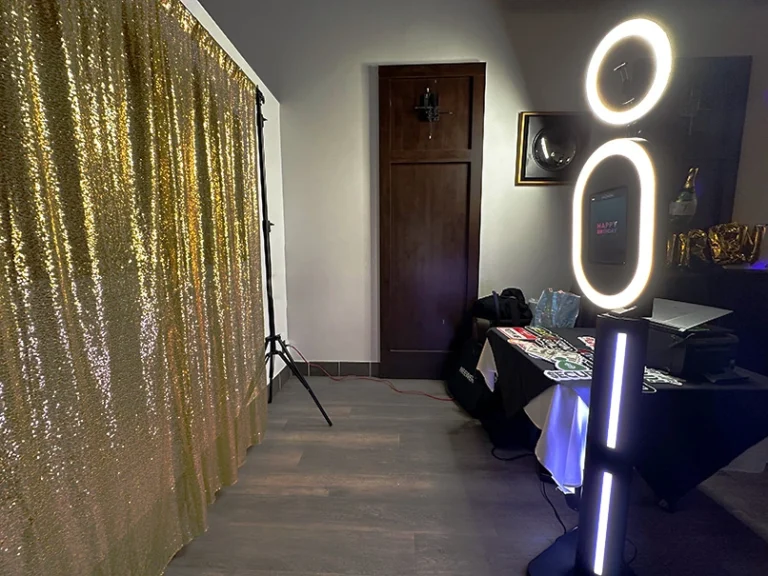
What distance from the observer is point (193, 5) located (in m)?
1.44

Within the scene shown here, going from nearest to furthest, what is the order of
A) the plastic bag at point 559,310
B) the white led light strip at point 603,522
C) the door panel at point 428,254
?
the white led light strip at point 603,522 < the plastic bag at point 559,310 < the door panel at point 428,254

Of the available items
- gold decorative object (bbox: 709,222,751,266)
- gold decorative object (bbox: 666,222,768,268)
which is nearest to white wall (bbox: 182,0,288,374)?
gold decorative object (bbox: 666,222,768,268)

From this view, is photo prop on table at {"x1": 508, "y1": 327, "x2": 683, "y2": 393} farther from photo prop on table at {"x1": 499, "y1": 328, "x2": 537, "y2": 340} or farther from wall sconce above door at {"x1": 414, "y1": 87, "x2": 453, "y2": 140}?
wall sconce above door at {"x1": 414, "y1": 87, "x2": 453, "y2": 140}

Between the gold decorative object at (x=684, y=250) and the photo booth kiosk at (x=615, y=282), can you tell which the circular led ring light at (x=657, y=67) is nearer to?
the photo booth kiosk at (x=615, y=282)

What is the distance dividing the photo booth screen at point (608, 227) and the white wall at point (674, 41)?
201 cm

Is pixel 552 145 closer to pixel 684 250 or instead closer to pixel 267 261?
pixel 684 250

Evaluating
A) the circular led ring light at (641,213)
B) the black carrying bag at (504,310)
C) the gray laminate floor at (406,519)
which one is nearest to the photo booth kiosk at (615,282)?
the circular led ring light at (641,213)

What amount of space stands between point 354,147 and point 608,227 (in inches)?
84.0

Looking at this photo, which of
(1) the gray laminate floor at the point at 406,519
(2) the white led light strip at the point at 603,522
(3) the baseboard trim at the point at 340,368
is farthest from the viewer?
(3) the baseboard trim at the point at 340,368

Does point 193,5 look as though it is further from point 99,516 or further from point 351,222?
point 99,516

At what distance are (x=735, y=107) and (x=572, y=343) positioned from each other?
209 cm

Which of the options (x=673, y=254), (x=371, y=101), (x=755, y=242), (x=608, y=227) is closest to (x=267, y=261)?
(x=371, y=101)

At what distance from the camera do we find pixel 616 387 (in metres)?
0.92

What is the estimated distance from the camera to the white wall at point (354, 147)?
2521 millimetres
